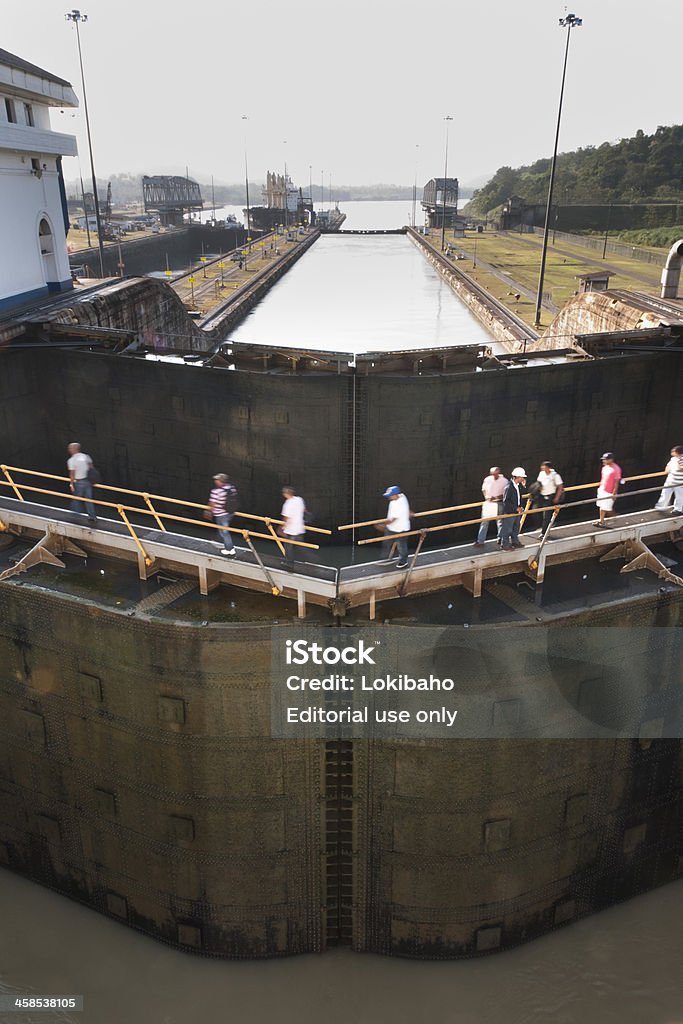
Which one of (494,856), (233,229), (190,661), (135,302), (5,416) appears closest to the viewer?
(190,661)

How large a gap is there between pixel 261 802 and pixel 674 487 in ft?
26.1

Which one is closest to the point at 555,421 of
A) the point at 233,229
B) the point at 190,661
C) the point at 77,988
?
the point at 190,661

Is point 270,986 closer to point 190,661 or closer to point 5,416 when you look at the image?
point 190,661

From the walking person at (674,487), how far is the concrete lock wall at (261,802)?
1998 mm

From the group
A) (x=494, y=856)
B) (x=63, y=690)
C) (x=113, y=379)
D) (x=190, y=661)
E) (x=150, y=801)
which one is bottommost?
(x=494, y=856)

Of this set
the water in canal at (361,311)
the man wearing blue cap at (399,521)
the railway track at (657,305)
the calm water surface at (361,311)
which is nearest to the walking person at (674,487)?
the man wearing blue cap at (399,521)

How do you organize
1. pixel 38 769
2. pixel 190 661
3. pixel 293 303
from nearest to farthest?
pixel 190 661 → pixel 38 769 → pixel 293 303

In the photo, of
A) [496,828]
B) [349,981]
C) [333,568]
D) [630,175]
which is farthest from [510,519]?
[630,175]

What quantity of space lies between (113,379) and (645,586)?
14.9 m

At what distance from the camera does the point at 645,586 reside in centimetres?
1084

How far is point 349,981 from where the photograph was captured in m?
10.5

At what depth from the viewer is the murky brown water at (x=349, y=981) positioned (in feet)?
33.1

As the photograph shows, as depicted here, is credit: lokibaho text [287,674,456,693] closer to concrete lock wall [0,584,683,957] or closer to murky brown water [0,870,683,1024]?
concrete lock wall [0,584,683,957]

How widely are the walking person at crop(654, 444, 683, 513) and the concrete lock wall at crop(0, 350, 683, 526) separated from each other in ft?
23.6
